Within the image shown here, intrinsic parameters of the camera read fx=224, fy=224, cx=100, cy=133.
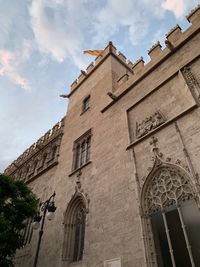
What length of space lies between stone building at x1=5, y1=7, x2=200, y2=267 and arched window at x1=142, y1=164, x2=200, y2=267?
22mm

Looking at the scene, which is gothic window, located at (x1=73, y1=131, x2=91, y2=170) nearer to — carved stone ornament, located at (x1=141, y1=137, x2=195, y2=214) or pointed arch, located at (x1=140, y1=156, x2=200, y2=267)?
carved stone ornament, located at (x1=141, y1=137, x2=195, y2=214)

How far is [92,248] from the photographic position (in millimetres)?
6840

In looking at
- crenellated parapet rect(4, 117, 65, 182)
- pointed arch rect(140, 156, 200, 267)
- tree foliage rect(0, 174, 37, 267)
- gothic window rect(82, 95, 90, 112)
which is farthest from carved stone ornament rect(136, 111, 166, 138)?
crenellated parapet rect(4, 117, 65, 182)

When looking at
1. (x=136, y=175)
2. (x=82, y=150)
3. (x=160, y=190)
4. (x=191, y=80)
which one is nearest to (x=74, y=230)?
(x=136, y=175)

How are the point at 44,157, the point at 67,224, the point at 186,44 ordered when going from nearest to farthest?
the point at 186,44 < the point at 67,224 < the point at 44,157

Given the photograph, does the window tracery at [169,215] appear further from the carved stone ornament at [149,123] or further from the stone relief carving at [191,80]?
the stone relief carving at [191,80]

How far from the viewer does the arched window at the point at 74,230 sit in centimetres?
788

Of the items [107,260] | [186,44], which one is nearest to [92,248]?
[107,260]

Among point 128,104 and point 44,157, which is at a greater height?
point 44,157

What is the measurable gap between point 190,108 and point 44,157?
10.4m

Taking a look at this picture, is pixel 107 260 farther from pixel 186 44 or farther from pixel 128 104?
pixel 186 44

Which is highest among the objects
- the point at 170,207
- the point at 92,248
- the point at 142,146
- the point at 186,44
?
the point at 186,44

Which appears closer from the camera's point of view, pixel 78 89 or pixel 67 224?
pixel 67 224

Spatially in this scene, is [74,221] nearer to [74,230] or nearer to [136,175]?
[74,230]
